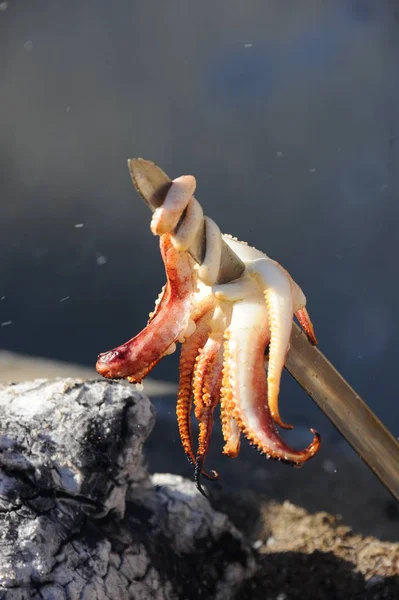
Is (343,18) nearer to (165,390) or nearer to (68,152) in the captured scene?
(68,152)

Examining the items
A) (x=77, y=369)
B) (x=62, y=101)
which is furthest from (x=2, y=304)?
(x=62, y=101)

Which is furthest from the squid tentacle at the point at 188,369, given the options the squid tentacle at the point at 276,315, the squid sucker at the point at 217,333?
the squid tentacle at the point at 276,315

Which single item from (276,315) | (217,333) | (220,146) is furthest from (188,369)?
(220,146)

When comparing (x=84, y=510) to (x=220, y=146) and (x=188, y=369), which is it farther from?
(x=220, y=146)

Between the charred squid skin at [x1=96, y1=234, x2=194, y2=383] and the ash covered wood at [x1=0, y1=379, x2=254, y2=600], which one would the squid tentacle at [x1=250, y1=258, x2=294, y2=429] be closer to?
the charred squid skin at [x1=96, y1=234, x2=194, y2=383]

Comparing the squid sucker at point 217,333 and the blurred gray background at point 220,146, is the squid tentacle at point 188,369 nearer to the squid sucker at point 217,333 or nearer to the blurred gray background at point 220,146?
the squid sucker at point 217,333
